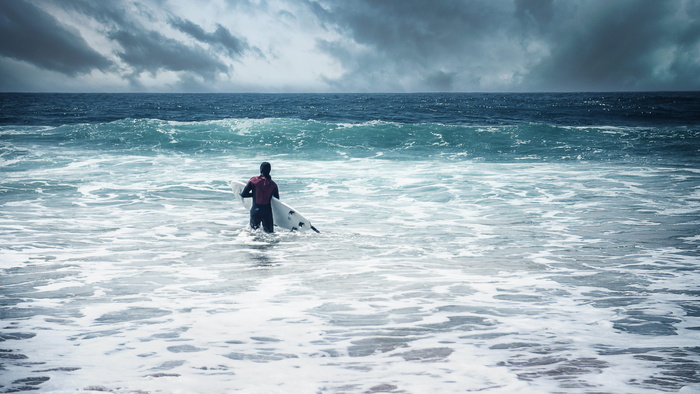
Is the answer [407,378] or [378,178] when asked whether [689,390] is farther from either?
[378,178]

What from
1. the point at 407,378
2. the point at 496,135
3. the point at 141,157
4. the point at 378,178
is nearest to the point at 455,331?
the point at 407,378

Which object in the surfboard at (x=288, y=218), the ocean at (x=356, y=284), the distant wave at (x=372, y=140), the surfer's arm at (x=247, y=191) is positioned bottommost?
the ocean at (x=356, y=284)

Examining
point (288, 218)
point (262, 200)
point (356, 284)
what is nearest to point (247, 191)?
point (262, 200)

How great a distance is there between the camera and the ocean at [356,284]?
4688 millimetres

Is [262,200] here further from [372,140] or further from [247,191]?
[372,140]

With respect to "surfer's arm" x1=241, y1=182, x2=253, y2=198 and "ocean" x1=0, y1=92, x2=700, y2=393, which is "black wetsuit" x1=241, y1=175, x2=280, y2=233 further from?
"ocean" x1=0, y1=92, x2=700, y2=393

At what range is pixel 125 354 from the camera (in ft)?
16.4

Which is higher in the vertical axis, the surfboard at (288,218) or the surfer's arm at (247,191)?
the surfer's arm at (247,191)

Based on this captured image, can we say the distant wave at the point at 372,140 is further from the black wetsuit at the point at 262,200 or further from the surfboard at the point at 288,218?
the black wetsuit at the point at 262,200

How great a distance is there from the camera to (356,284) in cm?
723

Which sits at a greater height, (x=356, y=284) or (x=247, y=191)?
(x=247, y=191)

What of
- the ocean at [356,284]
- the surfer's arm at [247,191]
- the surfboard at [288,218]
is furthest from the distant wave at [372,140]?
the surfer's arm at [247,191]

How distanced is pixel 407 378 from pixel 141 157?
2062 cm

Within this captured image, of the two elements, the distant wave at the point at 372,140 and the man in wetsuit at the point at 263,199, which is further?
the distant wave at the point at 372,140
